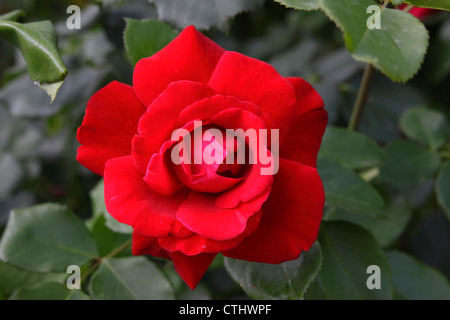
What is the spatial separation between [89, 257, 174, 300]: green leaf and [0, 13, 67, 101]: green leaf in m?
0.26

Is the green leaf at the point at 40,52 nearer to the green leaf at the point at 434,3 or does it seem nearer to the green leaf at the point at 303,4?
the green leaf at the point at 303,4

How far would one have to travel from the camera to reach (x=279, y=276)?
0.51 meters

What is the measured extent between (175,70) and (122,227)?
231 mm

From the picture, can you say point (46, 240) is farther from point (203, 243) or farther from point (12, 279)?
point (203, 243)

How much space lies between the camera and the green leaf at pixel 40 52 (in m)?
0.45

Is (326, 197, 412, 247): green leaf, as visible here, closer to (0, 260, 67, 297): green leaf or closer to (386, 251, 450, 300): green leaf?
(386, 251, 450, 300): green leaf

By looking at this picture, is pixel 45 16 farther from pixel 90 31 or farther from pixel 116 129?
pixel 116 129

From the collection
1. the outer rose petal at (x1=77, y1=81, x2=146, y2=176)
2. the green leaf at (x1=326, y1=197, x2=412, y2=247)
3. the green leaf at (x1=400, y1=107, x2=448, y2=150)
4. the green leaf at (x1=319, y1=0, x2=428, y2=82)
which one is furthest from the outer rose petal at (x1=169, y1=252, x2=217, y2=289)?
the green leaf at (x1=400, y1=107, x2=448, y2=150)

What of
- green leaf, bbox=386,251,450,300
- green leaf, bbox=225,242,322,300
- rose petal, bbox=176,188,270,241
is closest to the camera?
rose petal, bbox=176,188,270,241

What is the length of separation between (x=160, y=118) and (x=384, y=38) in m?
0.22

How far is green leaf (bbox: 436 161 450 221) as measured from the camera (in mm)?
706

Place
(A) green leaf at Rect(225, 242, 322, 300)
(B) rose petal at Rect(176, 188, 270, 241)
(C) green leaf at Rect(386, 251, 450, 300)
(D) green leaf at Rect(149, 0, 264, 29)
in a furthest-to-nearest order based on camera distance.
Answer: (C) green leaf at Rect(386, 251, 450, 300) < (D) green leaf at Rect(149, 0, 264, 29) < (A) green leaf at Rect(225, 242, 322, 300) < (B) rose petal at Rect(176, 188, 270, 241)

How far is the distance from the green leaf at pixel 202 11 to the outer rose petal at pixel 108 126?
199 millimetres
